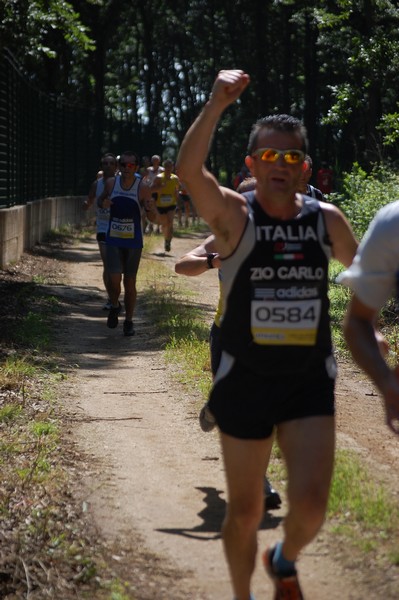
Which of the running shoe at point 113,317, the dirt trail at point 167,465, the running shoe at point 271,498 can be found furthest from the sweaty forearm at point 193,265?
the running shoe at point 113,317

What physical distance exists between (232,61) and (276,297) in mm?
58356

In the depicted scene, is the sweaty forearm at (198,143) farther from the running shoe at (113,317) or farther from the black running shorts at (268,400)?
the running shoe at (113,317)

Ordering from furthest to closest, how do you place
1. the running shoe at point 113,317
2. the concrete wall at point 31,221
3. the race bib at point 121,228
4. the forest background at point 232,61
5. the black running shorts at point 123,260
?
1. the forest background at point 232,61
2. the concrete wall at point 31,221
3. the running shoe at point 113,317
4. the black running shorts at point 123,260
5. the race bib at point 121,228

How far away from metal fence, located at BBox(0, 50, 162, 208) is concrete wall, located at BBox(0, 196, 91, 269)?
0.83ft

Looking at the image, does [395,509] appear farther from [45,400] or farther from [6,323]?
[6,323]

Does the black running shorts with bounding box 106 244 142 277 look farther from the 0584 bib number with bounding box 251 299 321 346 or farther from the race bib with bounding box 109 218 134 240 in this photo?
the 0584 bib number with bounding box 251 299 321 346

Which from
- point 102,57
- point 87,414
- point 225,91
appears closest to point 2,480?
point 87,414

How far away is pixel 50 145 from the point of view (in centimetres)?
2784

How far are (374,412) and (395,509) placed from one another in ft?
10.5

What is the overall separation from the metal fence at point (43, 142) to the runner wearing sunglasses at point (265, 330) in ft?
48.3

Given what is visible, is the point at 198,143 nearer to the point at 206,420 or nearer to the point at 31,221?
the point at 206,420

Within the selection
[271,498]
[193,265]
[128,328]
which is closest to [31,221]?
[128,328]

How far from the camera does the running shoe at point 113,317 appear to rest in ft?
43.7

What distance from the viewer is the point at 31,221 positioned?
903 inches
